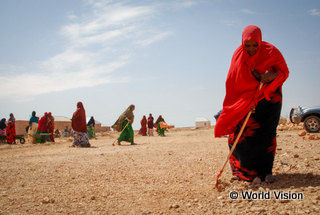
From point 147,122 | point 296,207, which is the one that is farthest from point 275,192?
point 147,122

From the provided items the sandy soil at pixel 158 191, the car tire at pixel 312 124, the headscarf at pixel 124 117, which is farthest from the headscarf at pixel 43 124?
the car tire at pixel 312 124

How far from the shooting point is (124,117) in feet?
43.5

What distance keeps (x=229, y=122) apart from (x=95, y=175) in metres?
2.78

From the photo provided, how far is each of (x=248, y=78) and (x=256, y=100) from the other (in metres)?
0.32

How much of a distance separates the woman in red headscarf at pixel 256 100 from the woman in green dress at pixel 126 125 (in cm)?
944

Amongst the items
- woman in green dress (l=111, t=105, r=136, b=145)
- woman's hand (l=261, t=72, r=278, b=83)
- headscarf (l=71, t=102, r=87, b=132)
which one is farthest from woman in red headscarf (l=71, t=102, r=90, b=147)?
woman's hand (l=261, t=72, r=278, b=83)

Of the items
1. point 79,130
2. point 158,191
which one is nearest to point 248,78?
point 158,191

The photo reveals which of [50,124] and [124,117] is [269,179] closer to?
[124,117]

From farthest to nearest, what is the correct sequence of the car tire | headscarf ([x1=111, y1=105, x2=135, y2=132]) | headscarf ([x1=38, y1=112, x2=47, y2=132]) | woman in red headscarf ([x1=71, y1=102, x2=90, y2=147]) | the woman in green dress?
headscarf ([x1=38, y1=112, x2=47, y2=132])
headscarf ([x1=111, y1=105, x2=135, y2=132])
the woman in green dress
woman in red headscarf ([x1=71, y1=102, x2=90, y2=147])
the car tire

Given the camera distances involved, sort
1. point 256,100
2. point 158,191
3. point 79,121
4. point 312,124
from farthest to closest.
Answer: point 79,121
point 312,124
point 158,191
point 256,100

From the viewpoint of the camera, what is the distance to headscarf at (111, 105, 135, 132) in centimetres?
1323

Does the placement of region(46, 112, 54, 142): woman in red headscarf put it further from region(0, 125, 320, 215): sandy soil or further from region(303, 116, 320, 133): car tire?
region(303, 116, 320, 133): car tire

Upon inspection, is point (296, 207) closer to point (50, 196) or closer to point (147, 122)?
point (50, 196)

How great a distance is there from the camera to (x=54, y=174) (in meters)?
5.58
